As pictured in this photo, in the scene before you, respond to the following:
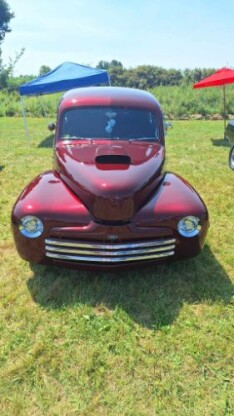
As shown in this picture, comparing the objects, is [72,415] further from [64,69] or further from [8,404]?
[64,69]

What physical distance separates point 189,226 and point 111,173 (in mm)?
863

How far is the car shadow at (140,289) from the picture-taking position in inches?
122

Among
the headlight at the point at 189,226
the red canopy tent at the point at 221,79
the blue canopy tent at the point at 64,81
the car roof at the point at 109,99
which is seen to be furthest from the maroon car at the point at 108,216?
the red canopy tent at the point at 221,79

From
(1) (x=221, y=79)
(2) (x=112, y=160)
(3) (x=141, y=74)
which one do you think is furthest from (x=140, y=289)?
(3) (x=141, y=74)

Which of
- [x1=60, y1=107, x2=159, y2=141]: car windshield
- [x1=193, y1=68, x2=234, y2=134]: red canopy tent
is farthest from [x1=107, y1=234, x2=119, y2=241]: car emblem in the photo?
[x1=193, y1=68, x2=234, y2=134]: red canopy tent

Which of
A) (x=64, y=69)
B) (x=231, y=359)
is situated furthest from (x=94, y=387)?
(x=64, y=69)

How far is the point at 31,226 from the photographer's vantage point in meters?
3.10

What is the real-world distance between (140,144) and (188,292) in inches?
70.8

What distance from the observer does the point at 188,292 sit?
3314 millimetres

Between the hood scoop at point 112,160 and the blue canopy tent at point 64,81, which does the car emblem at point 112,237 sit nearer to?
the hood scoop at point 112,160

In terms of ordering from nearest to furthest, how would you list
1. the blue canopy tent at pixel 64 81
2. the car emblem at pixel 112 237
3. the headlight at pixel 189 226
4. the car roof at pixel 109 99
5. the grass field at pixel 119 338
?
the grass field at pixel 119 338 < the car emblem at pixel 112 237 < the headlight at pixel 189 226 < the car roof at pixel 109 99 < the blue canopy tent at pixel 64 81

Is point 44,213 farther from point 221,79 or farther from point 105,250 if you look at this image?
point 221,79

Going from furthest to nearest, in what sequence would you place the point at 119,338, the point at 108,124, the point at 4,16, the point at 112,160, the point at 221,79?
the point at 4,16, the point at 221,79, the point at 108,124, the point at 112,160, the point at 119,338

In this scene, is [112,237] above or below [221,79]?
below
